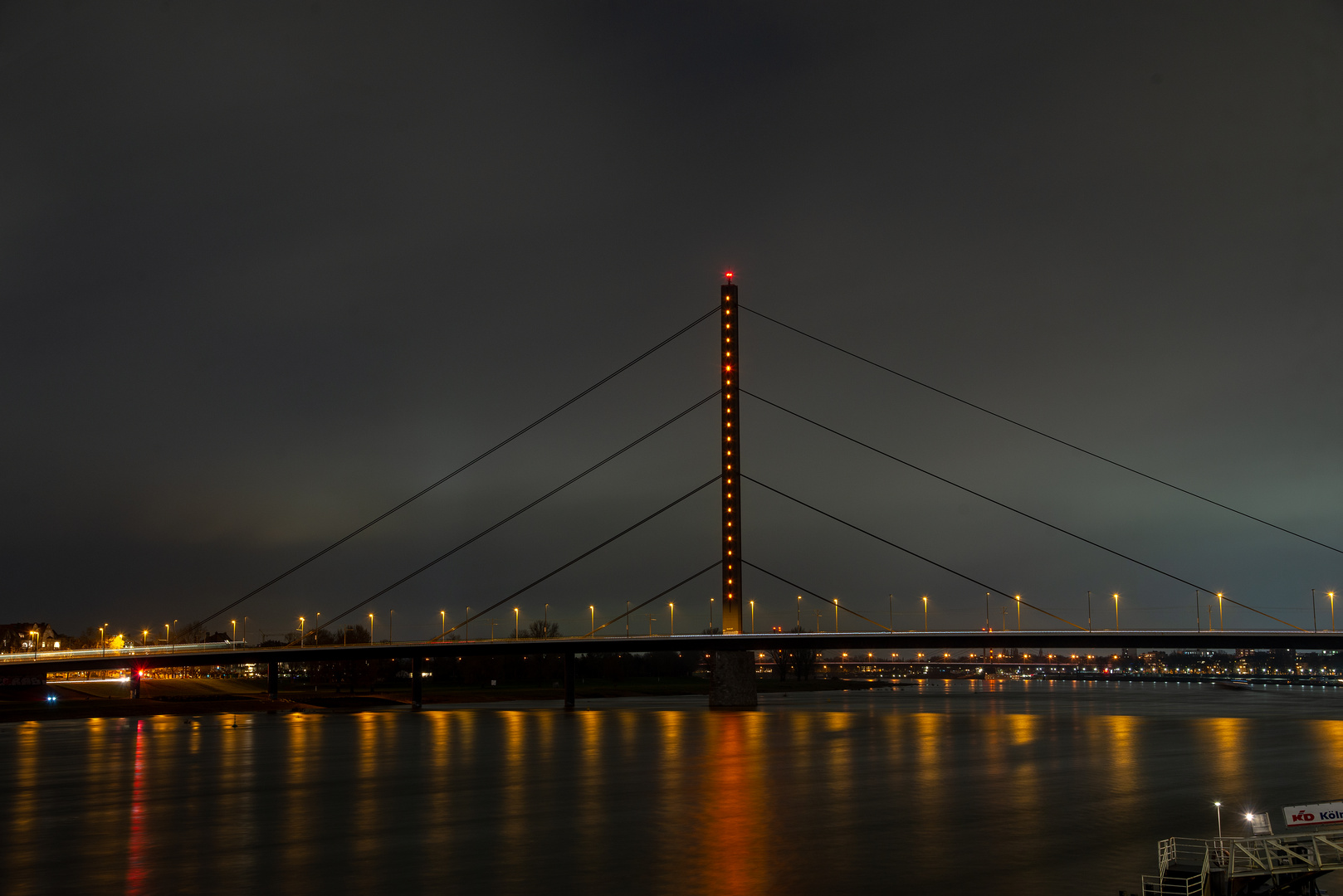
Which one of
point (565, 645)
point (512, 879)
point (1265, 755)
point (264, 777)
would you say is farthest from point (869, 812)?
point (565, 645)

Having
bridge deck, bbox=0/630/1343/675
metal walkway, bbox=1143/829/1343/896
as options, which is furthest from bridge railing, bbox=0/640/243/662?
metal walkway, bbox=1143/829/1343/896

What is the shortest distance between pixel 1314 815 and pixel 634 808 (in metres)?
15.7

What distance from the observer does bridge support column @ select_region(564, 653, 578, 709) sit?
92.4 metres

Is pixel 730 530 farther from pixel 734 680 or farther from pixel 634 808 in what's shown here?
pixel 634 808

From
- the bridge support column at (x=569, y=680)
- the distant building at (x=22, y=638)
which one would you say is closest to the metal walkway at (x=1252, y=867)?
the bridge support column at (x=569, y=680)

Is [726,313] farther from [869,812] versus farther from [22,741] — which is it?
[869,812]

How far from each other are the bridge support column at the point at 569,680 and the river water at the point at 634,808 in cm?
3377

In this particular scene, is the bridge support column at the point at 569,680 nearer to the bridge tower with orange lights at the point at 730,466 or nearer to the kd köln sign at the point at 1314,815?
the bridge tower with orange lights at the point at 730,466

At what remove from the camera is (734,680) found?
84.0 m

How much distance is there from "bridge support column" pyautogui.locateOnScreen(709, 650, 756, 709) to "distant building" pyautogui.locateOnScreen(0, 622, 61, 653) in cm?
10836

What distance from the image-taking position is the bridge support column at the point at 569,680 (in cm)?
9244

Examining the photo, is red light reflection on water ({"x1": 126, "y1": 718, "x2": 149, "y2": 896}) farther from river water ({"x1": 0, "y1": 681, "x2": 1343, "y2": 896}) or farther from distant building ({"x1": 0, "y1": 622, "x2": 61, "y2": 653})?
distant building ({"x1": 0, "y1": 622, "x2": 61, "y2": 653})

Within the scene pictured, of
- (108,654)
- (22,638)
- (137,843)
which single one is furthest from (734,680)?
(22,638)

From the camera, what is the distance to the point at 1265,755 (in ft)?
142
